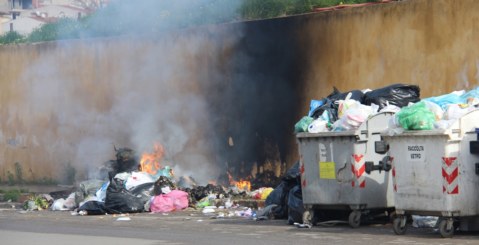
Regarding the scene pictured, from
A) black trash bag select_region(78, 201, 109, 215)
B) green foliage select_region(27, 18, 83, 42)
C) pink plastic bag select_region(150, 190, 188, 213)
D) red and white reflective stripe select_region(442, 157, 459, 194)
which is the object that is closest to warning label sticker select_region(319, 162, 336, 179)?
red and white reflective stripe select_region(442, 157, 459, 194)

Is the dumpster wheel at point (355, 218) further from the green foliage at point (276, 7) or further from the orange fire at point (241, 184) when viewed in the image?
the green foliage at point (276, 7)

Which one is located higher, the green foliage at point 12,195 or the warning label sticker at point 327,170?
the warning label sticker at point 327,170

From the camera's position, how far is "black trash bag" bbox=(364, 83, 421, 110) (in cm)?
1348

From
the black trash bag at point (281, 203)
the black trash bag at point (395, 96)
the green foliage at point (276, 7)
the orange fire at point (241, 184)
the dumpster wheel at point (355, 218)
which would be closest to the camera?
the dumpster wheel at point (355, 218)

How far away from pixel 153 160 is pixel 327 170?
311 inches

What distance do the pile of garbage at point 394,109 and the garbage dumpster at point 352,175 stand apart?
0.51 ft

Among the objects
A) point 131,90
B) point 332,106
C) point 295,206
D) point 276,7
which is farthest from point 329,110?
point 131,90

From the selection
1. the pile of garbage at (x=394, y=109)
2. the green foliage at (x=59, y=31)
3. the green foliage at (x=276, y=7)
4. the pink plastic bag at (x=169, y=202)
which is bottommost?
the pink plastic bag at (x=169, y=202)

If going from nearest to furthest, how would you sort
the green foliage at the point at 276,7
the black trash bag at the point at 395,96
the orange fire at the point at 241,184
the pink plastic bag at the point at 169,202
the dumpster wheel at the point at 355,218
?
the dumpster wheel at the point at 355,218 < the black trash bag at the point at 395,96 < the pink plastic bag at the point at 169,202 < the orange fire at the point at 241,184 < the green foliage at the point at 276,7

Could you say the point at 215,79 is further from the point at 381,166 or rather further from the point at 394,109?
the point at 381,166

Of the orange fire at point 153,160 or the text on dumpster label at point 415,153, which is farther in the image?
the orange fire at point 153,160

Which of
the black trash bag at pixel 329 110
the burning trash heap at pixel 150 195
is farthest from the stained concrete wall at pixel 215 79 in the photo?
the black trash bag at pixel 329 110

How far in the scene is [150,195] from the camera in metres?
→ 17.8

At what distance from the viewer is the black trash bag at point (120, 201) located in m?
17.4
